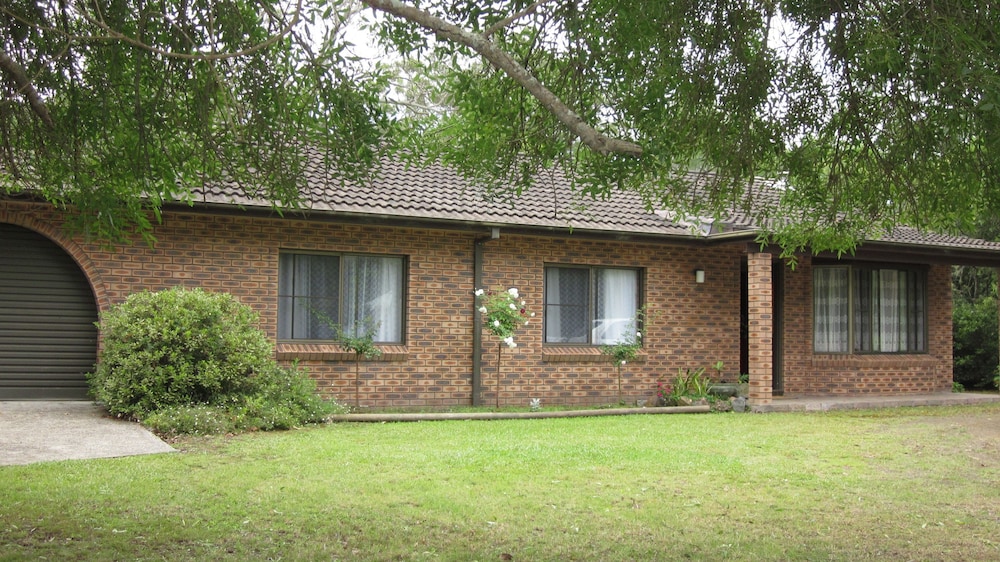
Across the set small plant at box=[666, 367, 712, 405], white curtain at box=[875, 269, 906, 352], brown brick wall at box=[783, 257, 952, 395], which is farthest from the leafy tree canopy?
white curtain at box=[875, 269, 906, 352]

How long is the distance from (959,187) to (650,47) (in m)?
2.34

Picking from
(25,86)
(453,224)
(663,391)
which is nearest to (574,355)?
(663,391)

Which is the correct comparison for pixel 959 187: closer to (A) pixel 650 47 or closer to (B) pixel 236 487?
(A) pixel 650 47

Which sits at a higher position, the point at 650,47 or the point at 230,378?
A: the point at 650,47

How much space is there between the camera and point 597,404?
1555 centimetres

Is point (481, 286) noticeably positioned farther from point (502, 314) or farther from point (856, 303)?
point (856, 303)

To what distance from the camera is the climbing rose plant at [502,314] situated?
1426 cm

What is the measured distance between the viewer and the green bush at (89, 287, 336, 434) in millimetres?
11102

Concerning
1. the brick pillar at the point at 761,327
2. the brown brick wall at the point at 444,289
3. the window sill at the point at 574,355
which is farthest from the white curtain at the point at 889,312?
the window sill at the point at 574,355

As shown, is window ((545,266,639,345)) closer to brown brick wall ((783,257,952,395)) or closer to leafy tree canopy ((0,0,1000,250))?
brown brick wall ((783,257,952,395))

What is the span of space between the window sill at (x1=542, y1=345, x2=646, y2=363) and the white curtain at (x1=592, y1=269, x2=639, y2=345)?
323mm

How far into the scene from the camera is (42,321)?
12781mm

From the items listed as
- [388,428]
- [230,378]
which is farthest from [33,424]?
[388,428]

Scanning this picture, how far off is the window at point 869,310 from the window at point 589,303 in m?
3.86
